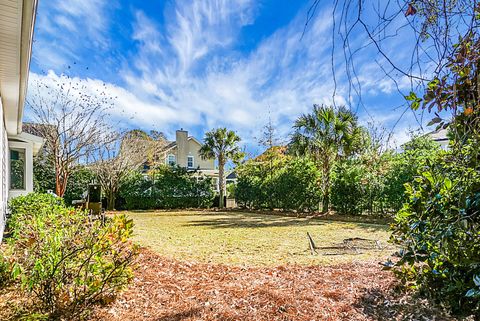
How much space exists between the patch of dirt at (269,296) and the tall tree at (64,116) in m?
12.2

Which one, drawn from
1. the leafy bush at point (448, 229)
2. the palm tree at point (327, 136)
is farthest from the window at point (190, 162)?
the leafy bush at point (448, 229)

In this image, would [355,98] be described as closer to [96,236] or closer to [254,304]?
[254,304]

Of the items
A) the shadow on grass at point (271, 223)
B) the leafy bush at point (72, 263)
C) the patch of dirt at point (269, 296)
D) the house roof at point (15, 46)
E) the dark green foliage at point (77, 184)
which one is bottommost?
the shadow on grass at point (271, 223)

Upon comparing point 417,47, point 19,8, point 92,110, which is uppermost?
point 92,110

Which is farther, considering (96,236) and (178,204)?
(178,204)

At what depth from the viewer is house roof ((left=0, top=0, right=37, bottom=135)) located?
301 cm

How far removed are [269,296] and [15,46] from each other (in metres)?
4.59

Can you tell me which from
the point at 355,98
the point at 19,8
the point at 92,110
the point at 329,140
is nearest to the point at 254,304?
the point at 355,98

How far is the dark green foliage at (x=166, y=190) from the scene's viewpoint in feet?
59.6

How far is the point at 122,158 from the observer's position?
59.5 feet

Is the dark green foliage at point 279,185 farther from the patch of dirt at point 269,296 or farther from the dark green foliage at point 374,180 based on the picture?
the patch of dirt at point 269,296

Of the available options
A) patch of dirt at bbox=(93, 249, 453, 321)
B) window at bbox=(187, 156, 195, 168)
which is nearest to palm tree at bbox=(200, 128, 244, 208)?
window at bbox=(187, 156, 195, 168)

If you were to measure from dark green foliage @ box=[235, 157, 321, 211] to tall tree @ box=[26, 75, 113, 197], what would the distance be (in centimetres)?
919

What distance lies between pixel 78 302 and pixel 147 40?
23.5ft
